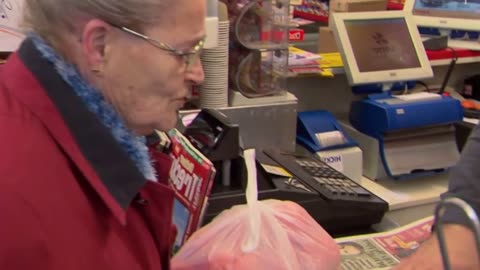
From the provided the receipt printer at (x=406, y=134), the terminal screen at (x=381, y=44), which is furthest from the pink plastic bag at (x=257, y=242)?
the terminal screen at (x=381, y=44)

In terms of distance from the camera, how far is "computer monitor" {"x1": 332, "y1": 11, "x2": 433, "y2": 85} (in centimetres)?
194

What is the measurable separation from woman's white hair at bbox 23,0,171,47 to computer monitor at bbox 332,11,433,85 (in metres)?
1.20

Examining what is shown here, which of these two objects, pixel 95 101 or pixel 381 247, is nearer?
pixel 95 101

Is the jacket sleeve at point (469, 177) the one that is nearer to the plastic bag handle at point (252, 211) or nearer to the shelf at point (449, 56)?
the plastic bag handle at point (252, 211)

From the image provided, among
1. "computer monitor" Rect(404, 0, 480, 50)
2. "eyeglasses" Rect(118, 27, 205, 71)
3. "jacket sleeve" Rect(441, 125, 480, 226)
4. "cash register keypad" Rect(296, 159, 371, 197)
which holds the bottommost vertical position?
"cash register keypad" Rect(296, 159, 371, 197)

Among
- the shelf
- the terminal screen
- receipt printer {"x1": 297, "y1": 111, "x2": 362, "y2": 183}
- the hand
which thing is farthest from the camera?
the shelf

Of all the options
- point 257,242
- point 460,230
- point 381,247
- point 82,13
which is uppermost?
point 82,13

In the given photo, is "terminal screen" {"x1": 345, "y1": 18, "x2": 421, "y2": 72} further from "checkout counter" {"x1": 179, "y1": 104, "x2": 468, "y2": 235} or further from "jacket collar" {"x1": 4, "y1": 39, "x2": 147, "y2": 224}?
"jacket collar" {"x1": 4, "y1": 39, "x2": 147, "y2": 224}

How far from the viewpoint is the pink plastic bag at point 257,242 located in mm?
1204

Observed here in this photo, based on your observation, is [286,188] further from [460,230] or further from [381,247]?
[460,230]

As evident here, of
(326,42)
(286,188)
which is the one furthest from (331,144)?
(326,42)

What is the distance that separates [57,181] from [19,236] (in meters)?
0.08

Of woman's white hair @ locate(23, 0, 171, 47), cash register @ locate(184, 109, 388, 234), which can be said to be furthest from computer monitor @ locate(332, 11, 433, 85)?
woman's white hair @ locate(23, 0, 171, 47)

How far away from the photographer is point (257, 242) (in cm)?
122
